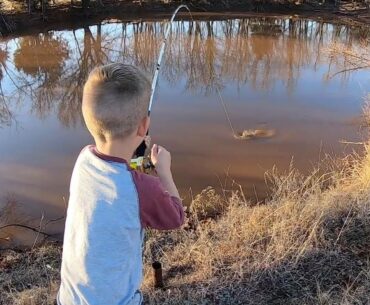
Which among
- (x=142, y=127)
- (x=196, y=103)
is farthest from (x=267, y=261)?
(x=196, y=103)

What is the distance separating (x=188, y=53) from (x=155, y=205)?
42.0ft

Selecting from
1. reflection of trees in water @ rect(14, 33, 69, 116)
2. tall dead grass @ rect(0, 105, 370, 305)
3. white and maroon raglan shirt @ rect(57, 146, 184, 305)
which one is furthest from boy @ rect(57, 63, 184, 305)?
reflection of trees in water @ rect(14, 33, 69, 116)

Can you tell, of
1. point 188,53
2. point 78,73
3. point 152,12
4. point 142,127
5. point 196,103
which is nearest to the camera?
point 142,127

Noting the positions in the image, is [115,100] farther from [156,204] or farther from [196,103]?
[196,103]

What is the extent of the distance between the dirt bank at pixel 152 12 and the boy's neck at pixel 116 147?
634 inches

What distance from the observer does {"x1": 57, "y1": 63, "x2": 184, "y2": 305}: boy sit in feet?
5.66

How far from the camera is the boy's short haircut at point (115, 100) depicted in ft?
5.58

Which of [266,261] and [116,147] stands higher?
[116,147]

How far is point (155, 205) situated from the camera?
182 centimetres

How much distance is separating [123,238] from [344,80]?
431 inches

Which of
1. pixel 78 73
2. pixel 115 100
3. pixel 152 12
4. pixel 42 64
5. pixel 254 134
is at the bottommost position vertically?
pixel 254 134

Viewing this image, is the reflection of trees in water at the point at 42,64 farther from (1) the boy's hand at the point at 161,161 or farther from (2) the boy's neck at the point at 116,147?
(2) the boy's neck at the point at 116,147

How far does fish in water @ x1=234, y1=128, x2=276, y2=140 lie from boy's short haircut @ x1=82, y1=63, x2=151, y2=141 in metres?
7.07

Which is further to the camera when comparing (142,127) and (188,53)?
(188,53)
